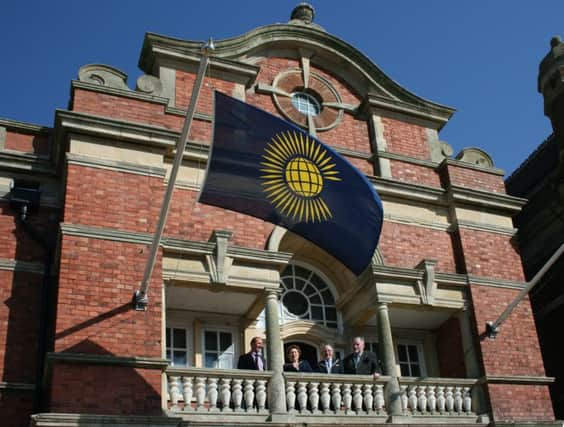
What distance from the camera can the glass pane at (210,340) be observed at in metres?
14.0

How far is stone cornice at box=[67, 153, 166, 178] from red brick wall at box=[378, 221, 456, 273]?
453 centimetres

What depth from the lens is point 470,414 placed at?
1377 cm

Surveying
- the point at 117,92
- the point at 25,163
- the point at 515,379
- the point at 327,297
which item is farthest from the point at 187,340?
the point at 515,379

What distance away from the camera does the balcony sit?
11875 millimetres

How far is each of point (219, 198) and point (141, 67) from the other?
5.70 meters

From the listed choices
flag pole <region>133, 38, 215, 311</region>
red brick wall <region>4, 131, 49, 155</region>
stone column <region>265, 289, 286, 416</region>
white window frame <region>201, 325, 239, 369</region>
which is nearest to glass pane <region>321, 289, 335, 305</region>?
white window frame <region>201, 325, 239, 369</region>

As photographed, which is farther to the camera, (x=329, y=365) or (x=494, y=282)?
(x=494, y=282)

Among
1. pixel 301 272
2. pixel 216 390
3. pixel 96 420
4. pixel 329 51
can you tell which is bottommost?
pixel 96 420

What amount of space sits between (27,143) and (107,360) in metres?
4.88

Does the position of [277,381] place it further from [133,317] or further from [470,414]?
[470,414]

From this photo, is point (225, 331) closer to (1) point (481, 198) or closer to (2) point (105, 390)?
(2) point (105, 390)

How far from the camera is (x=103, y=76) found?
14.3 meters

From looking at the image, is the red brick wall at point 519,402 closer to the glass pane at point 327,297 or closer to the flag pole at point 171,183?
the glass pane at point 327,297

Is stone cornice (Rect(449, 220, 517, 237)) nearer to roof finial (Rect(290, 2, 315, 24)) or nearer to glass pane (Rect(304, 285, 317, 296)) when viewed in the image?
glass pane (Rect(304, 285, 317, 296))
